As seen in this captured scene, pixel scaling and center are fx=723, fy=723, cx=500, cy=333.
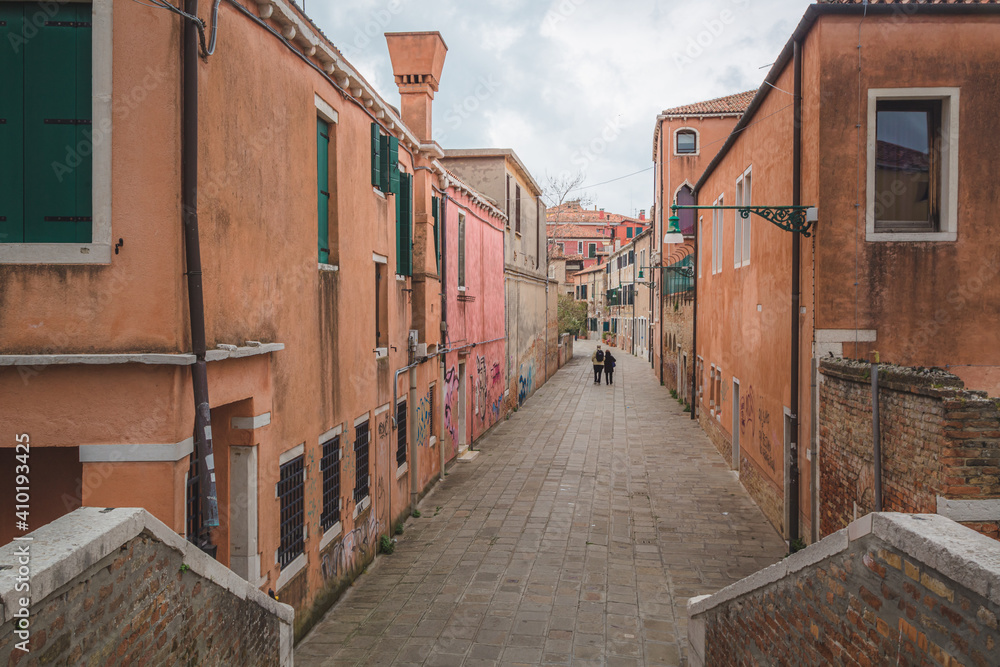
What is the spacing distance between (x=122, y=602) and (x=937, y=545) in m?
3.77

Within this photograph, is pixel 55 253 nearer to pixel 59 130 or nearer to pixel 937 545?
pixel 59 130

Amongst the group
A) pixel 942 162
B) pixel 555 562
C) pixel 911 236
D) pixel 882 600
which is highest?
pixel 942 162

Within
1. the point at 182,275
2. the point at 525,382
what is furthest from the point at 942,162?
the point at 525,382

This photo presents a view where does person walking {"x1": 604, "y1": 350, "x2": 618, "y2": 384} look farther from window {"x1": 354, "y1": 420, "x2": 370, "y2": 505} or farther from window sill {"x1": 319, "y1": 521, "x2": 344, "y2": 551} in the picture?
window sill {"x1": 319, "y1": 521, "x2": 344, "y2": 551}

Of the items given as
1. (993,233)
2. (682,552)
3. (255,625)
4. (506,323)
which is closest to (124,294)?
(255,625)

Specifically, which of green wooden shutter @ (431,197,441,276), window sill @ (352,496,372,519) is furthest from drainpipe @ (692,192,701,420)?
window sill @ (352,496,372,519)

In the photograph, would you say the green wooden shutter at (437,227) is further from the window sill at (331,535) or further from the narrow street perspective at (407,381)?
the window sill at (331,535)

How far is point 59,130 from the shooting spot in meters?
5.15

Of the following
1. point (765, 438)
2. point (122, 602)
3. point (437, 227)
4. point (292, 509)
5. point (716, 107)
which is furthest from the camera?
point (716, 107)

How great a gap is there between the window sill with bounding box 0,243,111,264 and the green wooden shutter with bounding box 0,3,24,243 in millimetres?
151

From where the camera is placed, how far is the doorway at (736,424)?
14578 millimetres

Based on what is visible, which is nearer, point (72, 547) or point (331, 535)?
point (72, 547)

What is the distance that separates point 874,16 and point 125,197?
8116mm

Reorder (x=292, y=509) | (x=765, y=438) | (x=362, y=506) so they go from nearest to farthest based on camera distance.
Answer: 1. (x=292, y=509)
2. (x=362, y=506)
3. (x=765, y=438)
